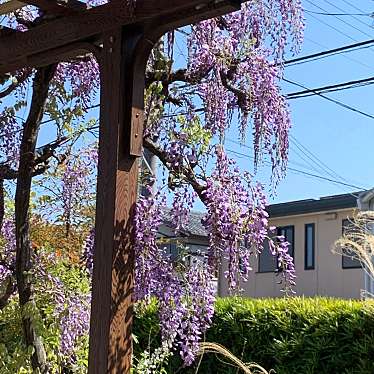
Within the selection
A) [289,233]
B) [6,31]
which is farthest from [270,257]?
[6,31]

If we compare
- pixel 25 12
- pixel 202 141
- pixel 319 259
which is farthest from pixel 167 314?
pixel 319 259

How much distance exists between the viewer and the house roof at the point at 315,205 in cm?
1267

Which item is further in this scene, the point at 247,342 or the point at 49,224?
the point at 247,342

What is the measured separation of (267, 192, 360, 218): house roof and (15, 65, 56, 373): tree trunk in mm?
9094

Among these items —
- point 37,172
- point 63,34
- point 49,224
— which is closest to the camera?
point 63,34

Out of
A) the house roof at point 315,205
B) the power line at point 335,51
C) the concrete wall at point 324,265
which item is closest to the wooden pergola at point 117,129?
the power line at point 335,51

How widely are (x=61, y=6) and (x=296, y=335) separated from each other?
3322 millimetres

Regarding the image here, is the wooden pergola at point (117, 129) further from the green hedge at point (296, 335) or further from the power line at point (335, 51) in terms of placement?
the power line at point (335, 51)

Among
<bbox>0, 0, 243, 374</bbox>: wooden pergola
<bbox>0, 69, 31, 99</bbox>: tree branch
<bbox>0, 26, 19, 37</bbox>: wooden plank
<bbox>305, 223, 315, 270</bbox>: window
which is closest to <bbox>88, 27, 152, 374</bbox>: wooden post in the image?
<bbox>0, 0, 243, 374</bbox>: wooden pergola

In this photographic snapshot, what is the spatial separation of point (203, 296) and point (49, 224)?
2348 mm

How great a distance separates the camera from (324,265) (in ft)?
43.2

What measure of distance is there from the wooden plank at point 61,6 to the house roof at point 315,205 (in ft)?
31.8

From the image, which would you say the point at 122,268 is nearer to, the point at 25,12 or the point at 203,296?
the point at 203,296

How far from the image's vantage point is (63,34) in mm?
2852
